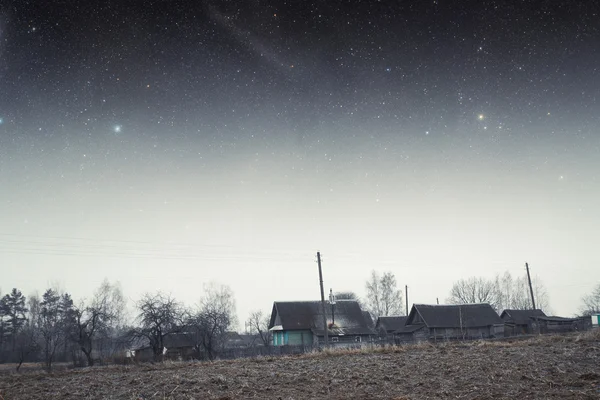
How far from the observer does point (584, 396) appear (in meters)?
9.46

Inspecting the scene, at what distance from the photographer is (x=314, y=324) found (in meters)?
49.2

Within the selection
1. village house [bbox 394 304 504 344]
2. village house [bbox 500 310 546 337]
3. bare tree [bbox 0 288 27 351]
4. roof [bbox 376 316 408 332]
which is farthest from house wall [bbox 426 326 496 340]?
bare tree [bbox 0 288 27 351]

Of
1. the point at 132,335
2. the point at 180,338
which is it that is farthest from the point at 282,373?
the point at 180,338

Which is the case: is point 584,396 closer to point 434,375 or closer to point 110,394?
point 434,375

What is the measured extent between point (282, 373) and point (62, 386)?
25.4 ft

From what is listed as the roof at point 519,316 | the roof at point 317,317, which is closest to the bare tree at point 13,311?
the roof at point 317,317

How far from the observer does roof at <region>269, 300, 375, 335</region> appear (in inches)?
1906

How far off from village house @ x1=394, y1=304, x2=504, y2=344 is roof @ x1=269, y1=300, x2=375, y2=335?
4562mm

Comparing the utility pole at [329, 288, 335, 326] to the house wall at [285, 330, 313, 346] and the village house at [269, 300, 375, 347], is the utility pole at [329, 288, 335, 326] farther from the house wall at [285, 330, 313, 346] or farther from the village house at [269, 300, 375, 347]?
the house wall at [285, 330, 313, 346]

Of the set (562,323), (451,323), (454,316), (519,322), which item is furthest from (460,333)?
(562,323)

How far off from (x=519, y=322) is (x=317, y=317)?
25.7m

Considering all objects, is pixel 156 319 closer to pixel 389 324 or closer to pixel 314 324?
pixel 314 324

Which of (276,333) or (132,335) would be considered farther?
(276,333)

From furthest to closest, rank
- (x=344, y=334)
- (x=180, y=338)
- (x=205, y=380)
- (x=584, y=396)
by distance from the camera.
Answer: (x=180, y=338)
(x=344, y=334)
(x=205, y=380)
(x=584, y=396)
